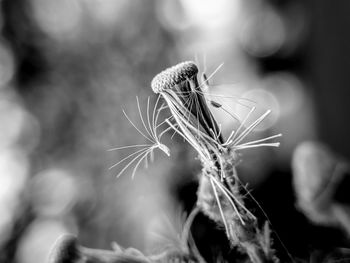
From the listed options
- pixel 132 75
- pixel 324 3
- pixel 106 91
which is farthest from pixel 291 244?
pixel 324 3

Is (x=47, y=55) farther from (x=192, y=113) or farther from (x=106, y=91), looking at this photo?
(x=192, y=113)

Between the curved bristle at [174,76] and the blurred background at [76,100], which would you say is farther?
the blurred background at [76,100]

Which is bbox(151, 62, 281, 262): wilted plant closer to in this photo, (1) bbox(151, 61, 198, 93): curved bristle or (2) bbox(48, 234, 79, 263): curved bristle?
(1) bbox(151, 61, 198, 93): curved bristle

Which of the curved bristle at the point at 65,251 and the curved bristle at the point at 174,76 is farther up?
the curved bristle at the point at 174,76

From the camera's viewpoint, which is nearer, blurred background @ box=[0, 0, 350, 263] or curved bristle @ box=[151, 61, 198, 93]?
curved bristle @ box=[151, 61, 198, 93]

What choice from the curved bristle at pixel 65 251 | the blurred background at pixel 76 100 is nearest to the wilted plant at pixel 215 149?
the curved bristle at pixel 65 251

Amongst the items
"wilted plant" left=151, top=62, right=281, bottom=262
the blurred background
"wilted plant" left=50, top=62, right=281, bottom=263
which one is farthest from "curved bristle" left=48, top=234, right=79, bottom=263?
the blurred background

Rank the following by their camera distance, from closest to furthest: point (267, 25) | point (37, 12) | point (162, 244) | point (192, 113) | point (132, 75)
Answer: point (192, 113) → point (162, 244) → point (132, 75) → point (37, 12) → point (267, 25)

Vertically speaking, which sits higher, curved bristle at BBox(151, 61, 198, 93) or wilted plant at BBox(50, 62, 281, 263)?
curved bristle at BBox(151, 61, 198, 93)

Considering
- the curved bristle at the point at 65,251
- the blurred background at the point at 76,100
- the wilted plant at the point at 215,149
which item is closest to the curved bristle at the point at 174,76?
the wilted plant at the point at 215,149

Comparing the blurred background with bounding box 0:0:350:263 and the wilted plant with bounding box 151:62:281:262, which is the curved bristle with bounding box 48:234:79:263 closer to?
the wilted plant with bounding box 151:62:281:262

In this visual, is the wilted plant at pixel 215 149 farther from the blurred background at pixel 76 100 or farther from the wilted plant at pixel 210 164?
the blurred background at pixel 76 100
